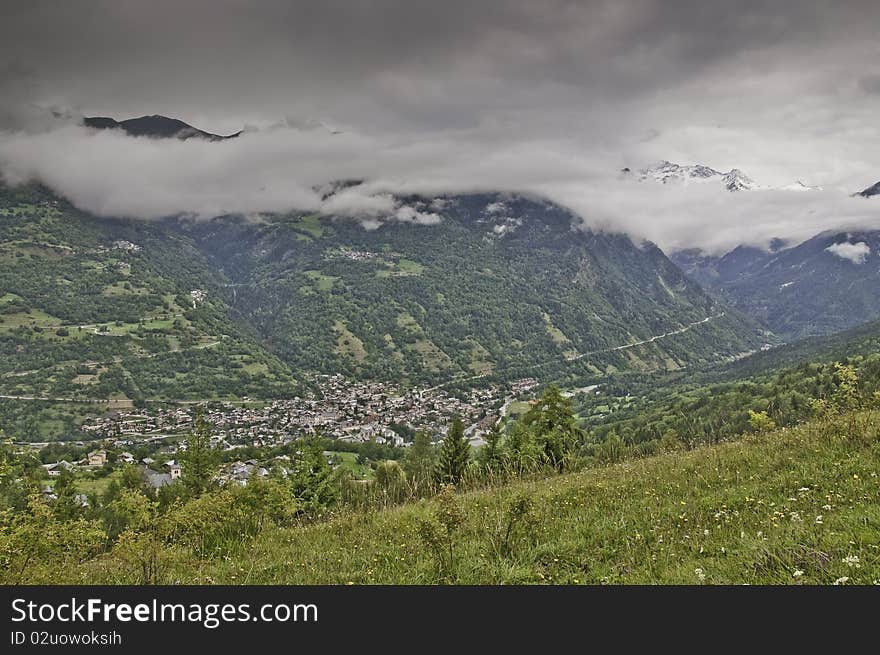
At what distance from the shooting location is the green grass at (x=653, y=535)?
16.5ft

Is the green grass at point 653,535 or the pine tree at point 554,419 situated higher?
the green grass at point 653,535

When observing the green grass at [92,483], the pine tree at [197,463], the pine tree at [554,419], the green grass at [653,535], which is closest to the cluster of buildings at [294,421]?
the green grass at [92,483]

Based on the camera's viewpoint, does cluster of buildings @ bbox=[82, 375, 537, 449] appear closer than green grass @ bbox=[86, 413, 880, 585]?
No

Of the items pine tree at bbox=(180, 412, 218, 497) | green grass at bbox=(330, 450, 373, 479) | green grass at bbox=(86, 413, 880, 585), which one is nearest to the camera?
green grass at bbox=(86, 413, 880, 585)

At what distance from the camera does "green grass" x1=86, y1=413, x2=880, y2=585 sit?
5043mm

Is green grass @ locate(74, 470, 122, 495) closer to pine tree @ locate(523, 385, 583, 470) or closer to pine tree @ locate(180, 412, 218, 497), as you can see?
pine tree @ locate(180, 412, 218, 497)

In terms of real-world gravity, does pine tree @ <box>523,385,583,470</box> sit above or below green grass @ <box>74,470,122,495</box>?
above

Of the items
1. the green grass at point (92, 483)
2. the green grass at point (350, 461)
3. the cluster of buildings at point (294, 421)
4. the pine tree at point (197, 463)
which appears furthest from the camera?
the cluster of buildings at point (294, 421)

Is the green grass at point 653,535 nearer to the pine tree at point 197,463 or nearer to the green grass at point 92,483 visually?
the pine tree at point 197,463

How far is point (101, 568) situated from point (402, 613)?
712 centimetres

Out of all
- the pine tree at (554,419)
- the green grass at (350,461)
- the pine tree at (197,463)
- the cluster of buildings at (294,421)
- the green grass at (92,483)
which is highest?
the pine tree at (554,419)

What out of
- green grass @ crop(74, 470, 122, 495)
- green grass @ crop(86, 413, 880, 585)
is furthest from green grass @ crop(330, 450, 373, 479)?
green grass @ crop(86, 413, 880, 585)

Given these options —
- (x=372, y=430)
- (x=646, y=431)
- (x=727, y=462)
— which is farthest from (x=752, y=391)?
(x=727, y=462)

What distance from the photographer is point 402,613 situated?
427 cm
